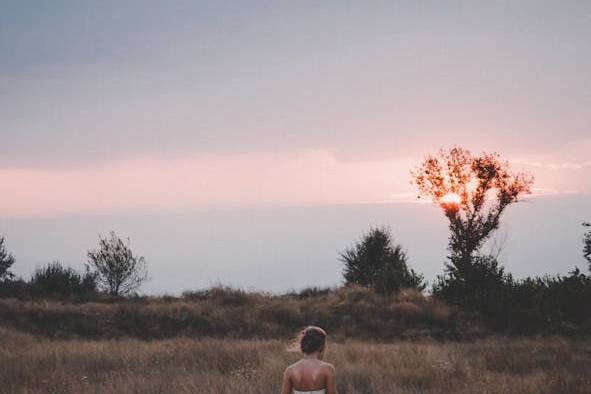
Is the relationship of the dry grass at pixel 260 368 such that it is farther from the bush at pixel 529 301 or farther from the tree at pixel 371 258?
the tree at pixel 371 258

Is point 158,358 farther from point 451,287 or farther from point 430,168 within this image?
point 430,168

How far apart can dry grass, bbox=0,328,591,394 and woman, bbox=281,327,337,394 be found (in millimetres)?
4401

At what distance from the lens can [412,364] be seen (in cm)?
1286

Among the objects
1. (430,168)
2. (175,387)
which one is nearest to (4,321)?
(175,387)

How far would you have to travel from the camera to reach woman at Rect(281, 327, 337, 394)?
550 centimetres

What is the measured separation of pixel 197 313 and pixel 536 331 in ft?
46.1

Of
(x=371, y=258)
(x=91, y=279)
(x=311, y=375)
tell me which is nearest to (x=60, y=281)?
(x=91, y=279)

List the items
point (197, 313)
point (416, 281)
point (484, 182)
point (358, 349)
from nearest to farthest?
point (358, 349)
point (197, 313)
point (416, 281)
point (484, 182)

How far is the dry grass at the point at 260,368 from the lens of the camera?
1050 cm

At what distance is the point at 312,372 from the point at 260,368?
7349 mm

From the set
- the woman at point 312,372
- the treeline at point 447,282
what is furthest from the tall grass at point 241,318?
the woman at point 312,372

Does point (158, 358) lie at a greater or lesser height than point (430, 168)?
lesser

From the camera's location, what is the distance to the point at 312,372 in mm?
5496

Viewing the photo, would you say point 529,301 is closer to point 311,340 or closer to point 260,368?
point 260,368
